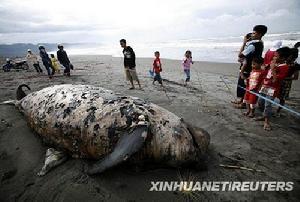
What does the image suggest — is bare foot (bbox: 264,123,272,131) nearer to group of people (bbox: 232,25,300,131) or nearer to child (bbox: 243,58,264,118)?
group of people (bbox: 232,25,300,131)

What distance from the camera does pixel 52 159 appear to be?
3301 millimetres

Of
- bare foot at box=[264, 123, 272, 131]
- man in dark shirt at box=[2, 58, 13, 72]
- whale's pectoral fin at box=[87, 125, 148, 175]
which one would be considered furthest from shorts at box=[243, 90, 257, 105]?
man in dark shirt at box=[2, 58, 13, 72]

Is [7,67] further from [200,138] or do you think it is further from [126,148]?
[200,138]

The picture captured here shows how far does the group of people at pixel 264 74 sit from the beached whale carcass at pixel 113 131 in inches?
83.7

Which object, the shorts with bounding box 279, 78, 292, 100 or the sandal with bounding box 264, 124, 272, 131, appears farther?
the shorts with bounding box 279, 78, 292, 100

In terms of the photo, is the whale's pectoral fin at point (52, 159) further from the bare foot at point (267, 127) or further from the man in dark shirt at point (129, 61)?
the man in dark shirt at point (129, 61)

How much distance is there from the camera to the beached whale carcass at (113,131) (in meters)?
2.77

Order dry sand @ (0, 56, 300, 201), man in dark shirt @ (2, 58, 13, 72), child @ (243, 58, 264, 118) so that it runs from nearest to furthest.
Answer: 1. dry sand @ (0, 56, 300, 201)
2. child @ (243, 58, 264, 118)
3. man in dark shirt @ (2, 58, 13, 72)

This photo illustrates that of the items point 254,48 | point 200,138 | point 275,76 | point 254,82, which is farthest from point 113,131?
point 254,48

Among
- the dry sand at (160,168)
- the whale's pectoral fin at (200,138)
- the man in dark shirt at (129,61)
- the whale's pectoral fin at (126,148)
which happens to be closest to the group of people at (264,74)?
the dry sand at (160,168)

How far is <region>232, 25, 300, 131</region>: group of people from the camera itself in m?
4.34

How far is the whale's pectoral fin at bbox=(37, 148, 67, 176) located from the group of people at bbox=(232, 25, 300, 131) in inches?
148

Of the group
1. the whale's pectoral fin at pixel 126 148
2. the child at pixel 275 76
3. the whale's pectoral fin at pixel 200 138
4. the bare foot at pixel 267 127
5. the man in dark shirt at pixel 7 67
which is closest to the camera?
the whale's pectoral fin at pixel 126 148

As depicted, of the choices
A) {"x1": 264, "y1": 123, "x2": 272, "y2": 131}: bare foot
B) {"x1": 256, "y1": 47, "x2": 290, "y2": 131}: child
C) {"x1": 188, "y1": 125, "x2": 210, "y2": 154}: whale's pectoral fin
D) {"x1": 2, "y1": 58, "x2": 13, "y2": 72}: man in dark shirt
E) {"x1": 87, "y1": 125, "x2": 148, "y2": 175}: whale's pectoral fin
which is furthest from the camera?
{"x1": 2, "y1": 58, "x2": 13, "y2": 72}: man in dark shirt
